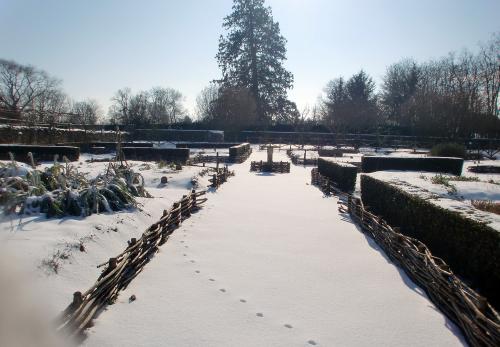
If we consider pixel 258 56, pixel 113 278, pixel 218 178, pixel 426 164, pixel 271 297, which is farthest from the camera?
pixel 258 56

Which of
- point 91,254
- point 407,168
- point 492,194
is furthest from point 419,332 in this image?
point 407,168

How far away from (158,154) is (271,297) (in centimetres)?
1964

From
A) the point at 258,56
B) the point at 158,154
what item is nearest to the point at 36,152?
the point at 158,154

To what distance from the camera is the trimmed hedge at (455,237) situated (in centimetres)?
429

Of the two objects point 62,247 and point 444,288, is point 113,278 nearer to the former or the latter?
point 62,247

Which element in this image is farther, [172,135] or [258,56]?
[258,56]

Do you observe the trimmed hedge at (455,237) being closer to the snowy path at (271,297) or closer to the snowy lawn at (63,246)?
the snowy path at (271,297)

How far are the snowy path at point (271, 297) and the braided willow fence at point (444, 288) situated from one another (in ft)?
0.47

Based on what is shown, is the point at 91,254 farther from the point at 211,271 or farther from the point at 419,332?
the point at 419,332

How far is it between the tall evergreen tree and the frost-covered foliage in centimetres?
5010

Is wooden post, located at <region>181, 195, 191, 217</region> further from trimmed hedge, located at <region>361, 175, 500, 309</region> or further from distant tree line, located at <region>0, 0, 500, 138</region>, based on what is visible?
distant tree line, located at <region>0, 0, 500, 138</region>

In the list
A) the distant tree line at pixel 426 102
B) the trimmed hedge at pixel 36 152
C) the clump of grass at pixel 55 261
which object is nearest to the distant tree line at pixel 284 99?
the distant tree line at pixel 426 102

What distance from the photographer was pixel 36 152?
69.2 feet

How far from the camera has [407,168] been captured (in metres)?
17.1
